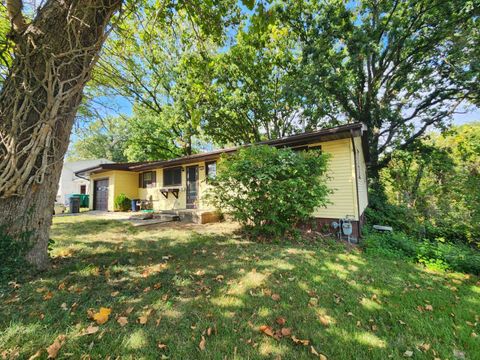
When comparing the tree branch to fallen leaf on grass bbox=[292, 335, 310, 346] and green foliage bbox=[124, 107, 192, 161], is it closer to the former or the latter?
fallen leaf on grass bbox=[292, 335, 310, 346]

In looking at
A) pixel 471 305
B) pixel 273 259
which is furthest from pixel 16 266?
pixel 471 305

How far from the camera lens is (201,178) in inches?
423

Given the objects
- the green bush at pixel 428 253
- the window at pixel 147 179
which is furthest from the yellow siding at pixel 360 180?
the window at pixel 147 179

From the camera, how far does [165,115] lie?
50.6 feet

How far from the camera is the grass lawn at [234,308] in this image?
187cm

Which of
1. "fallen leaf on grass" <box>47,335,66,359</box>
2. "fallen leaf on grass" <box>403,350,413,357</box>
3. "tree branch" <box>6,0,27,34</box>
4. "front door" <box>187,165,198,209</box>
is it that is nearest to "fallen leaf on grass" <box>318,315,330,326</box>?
"fallen leaf on grass" <box>403,350,413,357</box>

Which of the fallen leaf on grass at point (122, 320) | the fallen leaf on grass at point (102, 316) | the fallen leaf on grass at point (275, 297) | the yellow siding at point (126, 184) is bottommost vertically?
the fallen leaf on grass at point (275, 297)

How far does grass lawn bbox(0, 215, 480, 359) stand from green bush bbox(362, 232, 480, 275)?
69cm

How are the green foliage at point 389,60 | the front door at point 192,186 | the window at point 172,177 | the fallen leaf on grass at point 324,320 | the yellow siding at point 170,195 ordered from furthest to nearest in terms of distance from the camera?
the window at point 172,177 → the front door at point 192,186 → the yellow siding at point 170,195 → the green foliage at point 389,60 → the fallen leaf on grass at point 324,320

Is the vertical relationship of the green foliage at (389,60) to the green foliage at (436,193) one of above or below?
above

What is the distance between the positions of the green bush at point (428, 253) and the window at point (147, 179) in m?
11.3

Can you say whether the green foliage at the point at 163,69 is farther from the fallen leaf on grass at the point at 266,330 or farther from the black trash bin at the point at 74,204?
the black trash bin at the point at 74,204

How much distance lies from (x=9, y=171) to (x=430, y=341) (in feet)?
16.4

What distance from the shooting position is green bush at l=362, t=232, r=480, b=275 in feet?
15.2
